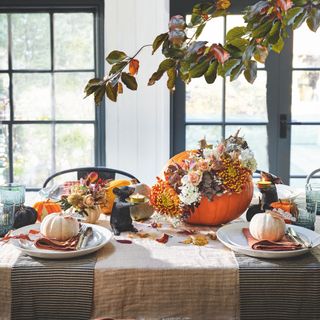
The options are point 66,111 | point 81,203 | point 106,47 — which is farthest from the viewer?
point 66,111

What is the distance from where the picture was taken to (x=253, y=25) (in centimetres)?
68

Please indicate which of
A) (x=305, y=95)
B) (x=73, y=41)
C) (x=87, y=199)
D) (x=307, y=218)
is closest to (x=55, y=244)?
(x=87, y=199)

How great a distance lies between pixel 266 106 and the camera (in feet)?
10.6

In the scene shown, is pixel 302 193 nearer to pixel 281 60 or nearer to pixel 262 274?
pixel 262 274

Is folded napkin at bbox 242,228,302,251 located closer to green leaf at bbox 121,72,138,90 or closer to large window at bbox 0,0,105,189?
green leaf at bbox 121,72,138,90

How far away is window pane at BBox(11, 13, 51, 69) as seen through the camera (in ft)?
10.4

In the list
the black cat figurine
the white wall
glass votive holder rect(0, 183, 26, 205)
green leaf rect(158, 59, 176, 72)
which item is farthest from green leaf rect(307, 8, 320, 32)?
the white wall

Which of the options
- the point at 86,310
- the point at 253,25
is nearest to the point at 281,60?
the point at 86,310

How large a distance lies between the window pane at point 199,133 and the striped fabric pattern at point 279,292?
1997 mm

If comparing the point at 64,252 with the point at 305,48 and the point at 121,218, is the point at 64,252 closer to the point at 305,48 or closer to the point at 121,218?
the point at 121,218

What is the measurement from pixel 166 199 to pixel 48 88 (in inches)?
73.6

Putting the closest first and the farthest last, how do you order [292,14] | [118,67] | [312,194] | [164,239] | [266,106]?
[292,14] → [118,67] → [164,239] → [312,194] → [266,106]

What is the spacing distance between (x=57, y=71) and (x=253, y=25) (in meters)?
2.68

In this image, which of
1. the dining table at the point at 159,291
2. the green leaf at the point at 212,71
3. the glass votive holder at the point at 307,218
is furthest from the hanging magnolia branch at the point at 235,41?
the glass votive holder at the point at 307,218
